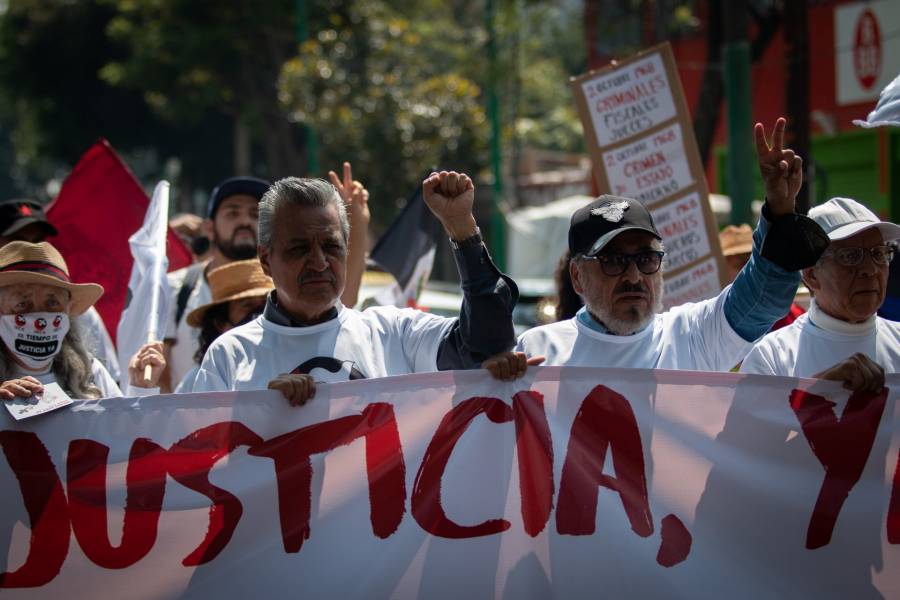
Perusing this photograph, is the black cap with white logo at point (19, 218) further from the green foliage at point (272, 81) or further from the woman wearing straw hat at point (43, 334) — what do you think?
the green foliage at point (272, 81)

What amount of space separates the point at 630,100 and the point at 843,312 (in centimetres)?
324

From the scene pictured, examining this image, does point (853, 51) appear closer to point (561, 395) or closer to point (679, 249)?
point (679, 249)

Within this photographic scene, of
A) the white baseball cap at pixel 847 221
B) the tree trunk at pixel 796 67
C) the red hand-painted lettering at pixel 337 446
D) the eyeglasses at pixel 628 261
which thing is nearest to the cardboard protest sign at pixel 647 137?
the white baseball cap at pixel 847 221

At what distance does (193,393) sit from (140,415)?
0.18 metres

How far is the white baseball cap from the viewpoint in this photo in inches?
141

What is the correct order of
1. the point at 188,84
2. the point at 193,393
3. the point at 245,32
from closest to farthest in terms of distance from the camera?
1. the point at 193,393
2. the point at 245,32
3. the point at 188,84

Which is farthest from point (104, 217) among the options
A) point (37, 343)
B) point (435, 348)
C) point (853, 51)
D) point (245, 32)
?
point (245, 32)

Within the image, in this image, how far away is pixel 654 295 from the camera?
354cm

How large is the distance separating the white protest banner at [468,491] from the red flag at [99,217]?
280 centimetres

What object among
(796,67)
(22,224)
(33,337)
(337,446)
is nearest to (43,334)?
(33,337)

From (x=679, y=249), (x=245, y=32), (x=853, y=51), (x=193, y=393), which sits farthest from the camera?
(x=245, y=32)

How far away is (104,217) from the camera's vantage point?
20.8ft

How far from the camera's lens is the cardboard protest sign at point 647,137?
6477 mm

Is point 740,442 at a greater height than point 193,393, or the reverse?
point 193,393
